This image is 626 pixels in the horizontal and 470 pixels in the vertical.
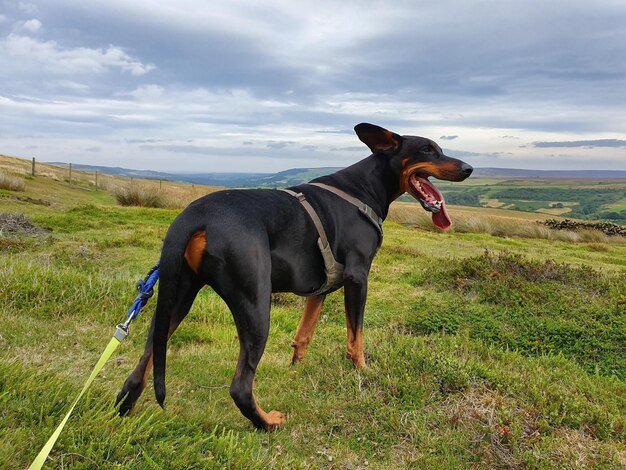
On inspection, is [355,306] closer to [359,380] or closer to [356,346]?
[356,346]

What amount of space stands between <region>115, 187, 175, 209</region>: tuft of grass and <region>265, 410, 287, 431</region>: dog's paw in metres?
19.2

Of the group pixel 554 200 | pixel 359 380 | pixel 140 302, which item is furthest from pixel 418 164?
pixel 554 200

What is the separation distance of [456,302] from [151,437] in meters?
5.36

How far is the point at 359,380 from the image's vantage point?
3.89 m

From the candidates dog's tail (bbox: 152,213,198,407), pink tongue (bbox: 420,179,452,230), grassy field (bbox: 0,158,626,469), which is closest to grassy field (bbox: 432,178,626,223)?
grassy field (bbox: 0,158,626,469)

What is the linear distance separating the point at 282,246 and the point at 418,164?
154 centimetres

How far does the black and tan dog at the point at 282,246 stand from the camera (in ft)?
9.57

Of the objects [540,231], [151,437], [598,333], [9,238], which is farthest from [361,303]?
[540,231]

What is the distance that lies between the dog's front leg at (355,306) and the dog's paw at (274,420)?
0.90m

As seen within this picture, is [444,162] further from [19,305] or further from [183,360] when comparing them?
[19,305]

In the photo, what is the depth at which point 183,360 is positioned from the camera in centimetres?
460

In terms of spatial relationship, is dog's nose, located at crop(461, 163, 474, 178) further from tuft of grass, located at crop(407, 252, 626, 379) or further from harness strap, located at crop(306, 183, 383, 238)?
tuft of grass, located at crop(407, 252, 626, 379)

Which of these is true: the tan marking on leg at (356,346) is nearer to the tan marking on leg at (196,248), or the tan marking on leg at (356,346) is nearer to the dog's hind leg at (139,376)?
the dog's hind leg at (139,376)

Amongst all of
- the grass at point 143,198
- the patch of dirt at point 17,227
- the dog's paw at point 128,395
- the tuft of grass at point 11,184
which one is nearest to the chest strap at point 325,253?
the dog's paw at point 128,395
